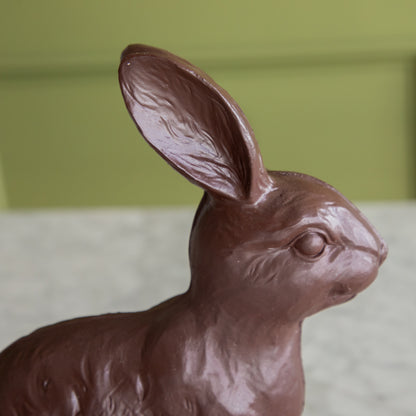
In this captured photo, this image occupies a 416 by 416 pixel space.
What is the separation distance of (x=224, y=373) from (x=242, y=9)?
202 cm

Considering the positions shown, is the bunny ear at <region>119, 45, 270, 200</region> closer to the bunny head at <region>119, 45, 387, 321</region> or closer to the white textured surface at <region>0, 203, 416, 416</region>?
the bunny head at <region>119, 45, 387, 321</region>

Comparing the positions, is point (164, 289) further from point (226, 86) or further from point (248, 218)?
point (226, 86)

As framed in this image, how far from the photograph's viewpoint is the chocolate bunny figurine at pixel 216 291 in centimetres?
64

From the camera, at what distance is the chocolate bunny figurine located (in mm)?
→ 644

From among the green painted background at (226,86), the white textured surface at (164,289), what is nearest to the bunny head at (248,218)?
the white textured surface at (164,289)

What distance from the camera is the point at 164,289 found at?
4.81 feet

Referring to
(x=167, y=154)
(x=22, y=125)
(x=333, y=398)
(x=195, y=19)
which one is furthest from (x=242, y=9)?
(x=167, y=154)

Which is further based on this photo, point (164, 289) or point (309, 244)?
point (164, 289)

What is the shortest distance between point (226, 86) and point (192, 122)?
6.48 ft

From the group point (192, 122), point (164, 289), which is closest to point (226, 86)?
point (164, 289)

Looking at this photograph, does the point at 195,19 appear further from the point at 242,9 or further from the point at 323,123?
the point at 323,123

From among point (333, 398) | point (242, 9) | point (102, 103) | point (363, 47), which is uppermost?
point (242, 9)

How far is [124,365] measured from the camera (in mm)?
697

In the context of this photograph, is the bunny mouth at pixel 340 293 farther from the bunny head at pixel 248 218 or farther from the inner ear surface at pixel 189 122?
the inner ear surface at pixel 189 122
